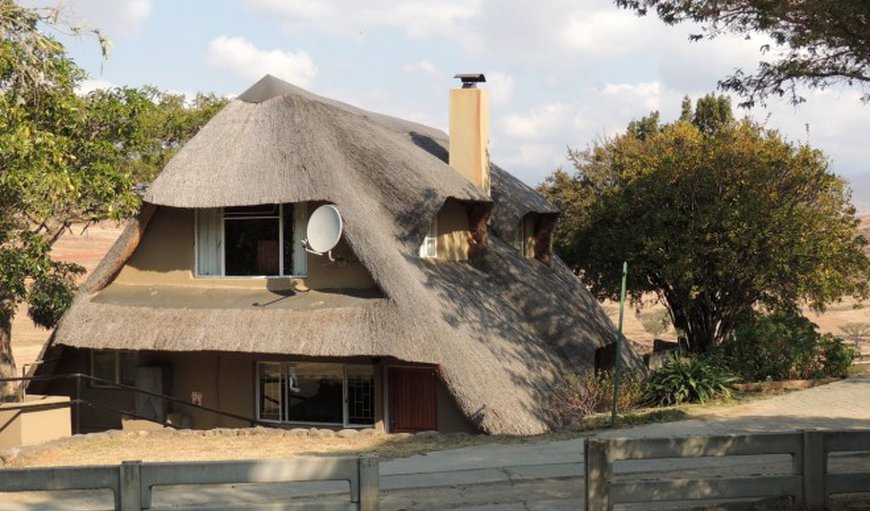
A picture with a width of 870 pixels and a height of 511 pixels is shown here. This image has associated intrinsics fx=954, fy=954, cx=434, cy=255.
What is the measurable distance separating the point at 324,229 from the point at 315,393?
357 cm

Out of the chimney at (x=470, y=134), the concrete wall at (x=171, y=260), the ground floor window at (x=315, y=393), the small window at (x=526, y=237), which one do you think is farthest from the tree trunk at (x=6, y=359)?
the small window at (x=526, y=237)

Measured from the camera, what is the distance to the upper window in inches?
781

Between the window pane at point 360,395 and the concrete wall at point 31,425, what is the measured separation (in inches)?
210

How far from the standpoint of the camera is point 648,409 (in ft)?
59.6

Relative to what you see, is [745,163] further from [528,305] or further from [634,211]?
[528,305]

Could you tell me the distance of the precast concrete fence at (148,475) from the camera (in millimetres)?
8047

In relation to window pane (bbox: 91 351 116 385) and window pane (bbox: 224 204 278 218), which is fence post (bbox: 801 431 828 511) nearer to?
window pane (bbox: 224 204 278 218)

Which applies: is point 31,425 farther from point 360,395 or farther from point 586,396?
point 586,396

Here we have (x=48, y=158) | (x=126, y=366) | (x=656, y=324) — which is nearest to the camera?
(x=48, y=158)

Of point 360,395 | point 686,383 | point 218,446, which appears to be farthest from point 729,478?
point 360,395

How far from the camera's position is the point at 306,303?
61.4 feet

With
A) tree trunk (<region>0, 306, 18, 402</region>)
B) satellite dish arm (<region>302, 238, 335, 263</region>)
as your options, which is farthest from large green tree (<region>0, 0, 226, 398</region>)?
satellite dish arm (<region>302, 238, 335, 263</region>)

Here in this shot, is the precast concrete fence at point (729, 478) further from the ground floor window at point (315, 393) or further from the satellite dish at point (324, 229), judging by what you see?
the ground floor window at point (315, 393)

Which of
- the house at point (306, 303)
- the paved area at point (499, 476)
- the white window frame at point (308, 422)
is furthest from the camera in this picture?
the white window frame at point (308, 422)
